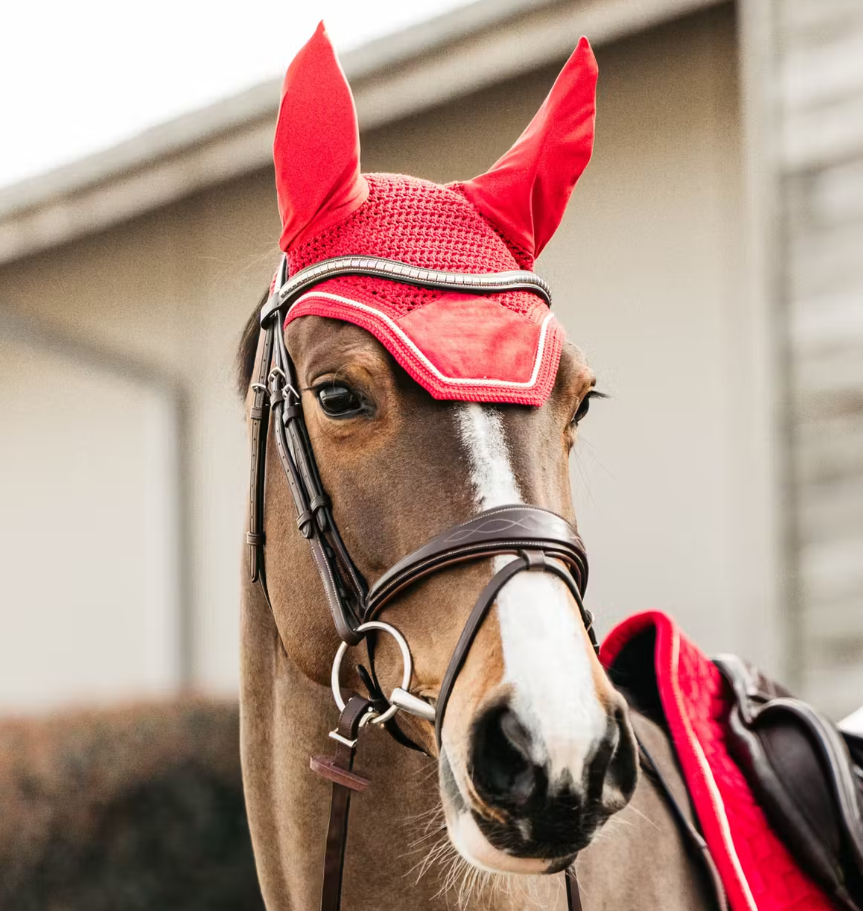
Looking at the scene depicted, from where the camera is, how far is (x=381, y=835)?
1445mm

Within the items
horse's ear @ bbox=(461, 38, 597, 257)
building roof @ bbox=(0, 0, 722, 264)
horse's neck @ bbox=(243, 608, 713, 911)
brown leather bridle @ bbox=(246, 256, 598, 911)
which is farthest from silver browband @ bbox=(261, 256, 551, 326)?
building roof @ bbox=(0, 0, 722, 264)

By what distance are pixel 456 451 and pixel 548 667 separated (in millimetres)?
321

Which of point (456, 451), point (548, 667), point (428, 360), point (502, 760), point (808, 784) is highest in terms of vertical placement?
point (428, 360)

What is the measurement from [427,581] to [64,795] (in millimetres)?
3614

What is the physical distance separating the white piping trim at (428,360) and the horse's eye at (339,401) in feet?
0.36

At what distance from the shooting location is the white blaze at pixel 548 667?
1.07 metres

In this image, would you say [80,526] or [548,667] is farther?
[80,526]

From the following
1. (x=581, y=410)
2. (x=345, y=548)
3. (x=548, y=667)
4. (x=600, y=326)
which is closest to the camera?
(x=548, y=667)

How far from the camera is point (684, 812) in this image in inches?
64.8

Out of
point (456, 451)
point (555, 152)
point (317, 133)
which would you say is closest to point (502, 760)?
point (456, 451)

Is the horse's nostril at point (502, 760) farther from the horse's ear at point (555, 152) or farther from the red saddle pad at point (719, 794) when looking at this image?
the horse's ear at point (555, 152)

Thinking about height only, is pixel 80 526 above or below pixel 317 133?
below

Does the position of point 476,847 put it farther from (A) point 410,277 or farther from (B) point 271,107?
(B) point 271,107

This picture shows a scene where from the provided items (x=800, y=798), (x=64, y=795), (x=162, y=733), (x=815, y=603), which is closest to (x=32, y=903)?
(x=64, y=795)
